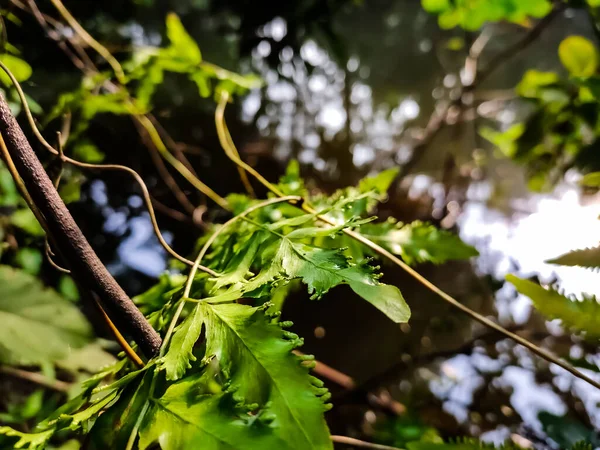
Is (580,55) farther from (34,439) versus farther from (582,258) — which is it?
(34,439)

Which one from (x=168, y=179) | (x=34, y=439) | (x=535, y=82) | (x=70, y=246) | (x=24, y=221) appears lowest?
(x=34, y=439)

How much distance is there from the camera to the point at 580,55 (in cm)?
86

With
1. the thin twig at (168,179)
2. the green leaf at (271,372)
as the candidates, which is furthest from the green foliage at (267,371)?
the thin twig at (168,179)

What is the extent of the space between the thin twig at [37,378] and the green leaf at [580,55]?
119 centimetres

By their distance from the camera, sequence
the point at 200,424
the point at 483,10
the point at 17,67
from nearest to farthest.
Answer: the point at 200,424
the point at 17,67
the point at 483,10

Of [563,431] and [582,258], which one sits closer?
[582,258]

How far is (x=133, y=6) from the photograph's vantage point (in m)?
1.13

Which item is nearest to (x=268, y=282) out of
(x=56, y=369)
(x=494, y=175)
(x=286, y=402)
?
(x=286, y=402)

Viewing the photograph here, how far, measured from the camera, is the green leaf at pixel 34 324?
458mm

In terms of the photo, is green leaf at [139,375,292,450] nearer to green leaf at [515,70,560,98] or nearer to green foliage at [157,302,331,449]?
green foliage at [157,302,331,449]

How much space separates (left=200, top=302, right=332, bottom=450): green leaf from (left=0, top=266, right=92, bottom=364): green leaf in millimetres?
276

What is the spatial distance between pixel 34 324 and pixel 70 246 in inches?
8.3

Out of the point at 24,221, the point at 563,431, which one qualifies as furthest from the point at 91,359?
the point at 563,431

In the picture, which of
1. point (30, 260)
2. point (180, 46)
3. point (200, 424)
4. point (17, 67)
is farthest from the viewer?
point (180, 46)
